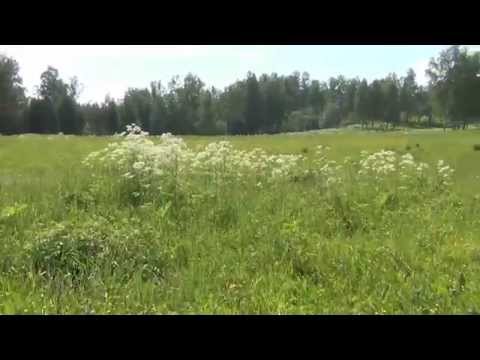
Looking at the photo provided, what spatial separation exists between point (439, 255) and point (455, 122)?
276ft

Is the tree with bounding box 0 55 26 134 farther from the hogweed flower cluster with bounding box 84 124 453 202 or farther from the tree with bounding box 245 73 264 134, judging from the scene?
the hogweed flower cluster with bounding box 84 124 453 202

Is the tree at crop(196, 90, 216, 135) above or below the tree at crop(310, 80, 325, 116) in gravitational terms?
below

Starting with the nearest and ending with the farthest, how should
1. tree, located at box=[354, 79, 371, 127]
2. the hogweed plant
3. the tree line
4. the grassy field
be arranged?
1. the grassy field
2. the hogweed plant
3. the tree line
4. tree, located at box=[354, 79, 371, 127]

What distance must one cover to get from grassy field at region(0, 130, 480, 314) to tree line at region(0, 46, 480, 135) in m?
19.8

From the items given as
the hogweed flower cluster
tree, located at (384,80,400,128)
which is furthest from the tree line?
the hogweed flower cluster

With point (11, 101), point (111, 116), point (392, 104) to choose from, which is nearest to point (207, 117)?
point (111, 116)

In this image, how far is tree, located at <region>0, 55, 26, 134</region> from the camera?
156ft

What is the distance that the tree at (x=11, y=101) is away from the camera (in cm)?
4759

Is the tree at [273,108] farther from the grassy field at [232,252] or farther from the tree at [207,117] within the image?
the grassy field at [232,252]

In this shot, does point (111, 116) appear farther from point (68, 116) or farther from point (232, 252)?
point (232, 252)

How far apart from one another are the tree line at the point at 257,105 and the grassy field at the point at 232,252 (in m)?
19.8

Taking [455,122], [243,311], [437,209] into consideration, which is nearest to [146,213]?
[243,311]

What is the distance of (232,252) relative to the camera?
17.1 feet
